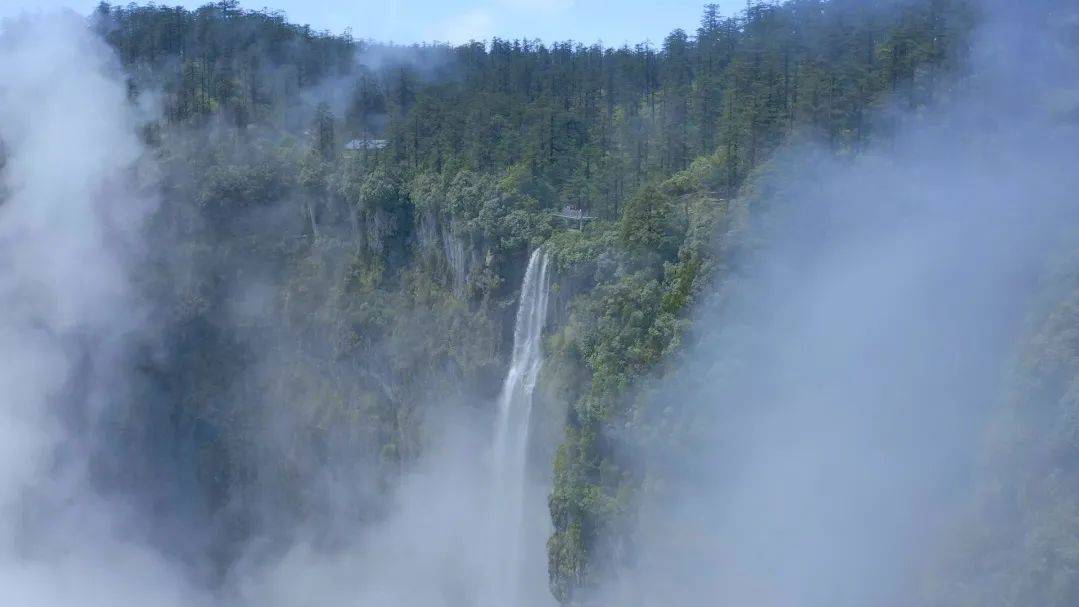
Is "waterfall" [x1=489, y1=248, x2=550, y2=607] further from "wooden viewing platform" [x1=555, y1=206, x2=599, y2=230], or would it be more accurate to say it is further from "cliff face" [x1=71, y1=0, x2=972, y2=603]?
"wooden viewing platform" [x1=555, y1=206, x2=599, y2=230]

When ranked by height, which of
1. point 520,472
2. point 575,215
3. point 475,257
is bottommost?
point 520,472

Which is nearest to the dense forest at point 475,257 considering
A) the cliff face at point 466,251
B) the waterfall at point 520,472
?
the cliff face at point 466,251

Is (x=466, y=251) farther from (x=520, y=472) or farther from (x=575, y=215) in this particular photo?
(x=520, y=472)

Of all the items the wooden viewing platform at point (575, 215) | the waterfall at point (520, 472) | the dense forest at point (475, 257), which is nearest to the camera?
the dense forest at point (475, 257)

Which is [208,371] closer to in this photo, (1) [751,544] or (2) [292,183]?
(2) [292,183]

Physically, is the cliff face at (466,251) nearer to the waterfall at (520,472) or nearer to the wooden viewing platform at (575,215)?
the wooden viewing platform at (575,215)

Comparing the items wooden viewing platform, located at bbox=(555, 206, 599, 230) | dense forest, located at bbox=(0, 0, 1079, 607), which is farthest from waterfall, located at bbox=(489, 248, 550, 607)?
wooden viewing platform, located at bbox=(555, 206, 599, 230)

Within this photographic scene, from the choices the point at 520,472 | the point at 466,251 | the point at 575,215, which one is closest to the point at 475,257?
the point at 466,251
